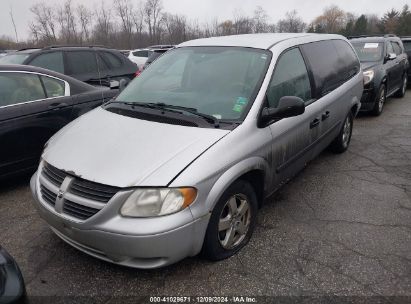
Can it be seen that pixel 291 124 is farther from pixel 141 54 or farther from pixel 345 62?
pixel 141 54

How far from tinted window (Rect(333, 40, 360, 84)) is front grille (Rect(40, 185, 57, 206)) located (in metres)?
3.78

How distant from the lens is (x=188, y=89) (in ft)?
11.2

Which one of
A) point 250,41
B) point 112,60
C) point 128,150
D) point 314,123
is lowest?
point 314,123

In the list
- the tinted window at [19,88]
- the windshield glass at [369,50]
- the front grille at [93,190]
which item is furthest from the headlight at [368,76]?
the front grille at [93,190]

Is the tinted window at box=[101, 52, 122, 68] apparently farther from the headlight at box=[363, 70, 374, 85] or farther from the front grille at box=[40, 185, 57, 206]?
the front grille at box=[40, 185, 57, 206]

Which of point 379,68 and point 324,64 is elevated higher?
point 324,64

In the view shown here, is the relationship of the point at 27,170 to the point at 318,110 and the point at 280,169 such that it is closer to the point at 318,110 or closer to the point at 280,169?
the point at 280,169

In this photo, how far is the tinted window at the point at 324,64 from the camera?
13.4 ft

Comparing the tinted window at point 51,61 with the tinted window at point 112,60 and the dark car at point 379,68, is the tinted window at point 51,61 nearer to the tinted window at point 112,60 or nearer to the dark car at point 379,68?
the tinted window at point 112,60

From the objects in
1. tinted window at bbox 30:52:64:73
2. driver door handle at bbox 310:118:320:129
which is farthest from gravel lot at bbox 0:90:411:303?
tinted window at bbox 30:52:64:73

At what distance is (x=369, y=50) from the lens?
29.1ft

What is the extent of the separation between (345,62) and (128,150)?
3743mm

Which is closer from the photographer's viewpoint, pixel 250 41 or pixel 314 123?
pixel 250 41

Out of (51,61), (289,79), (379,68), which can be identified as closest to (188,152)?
(289,79)
